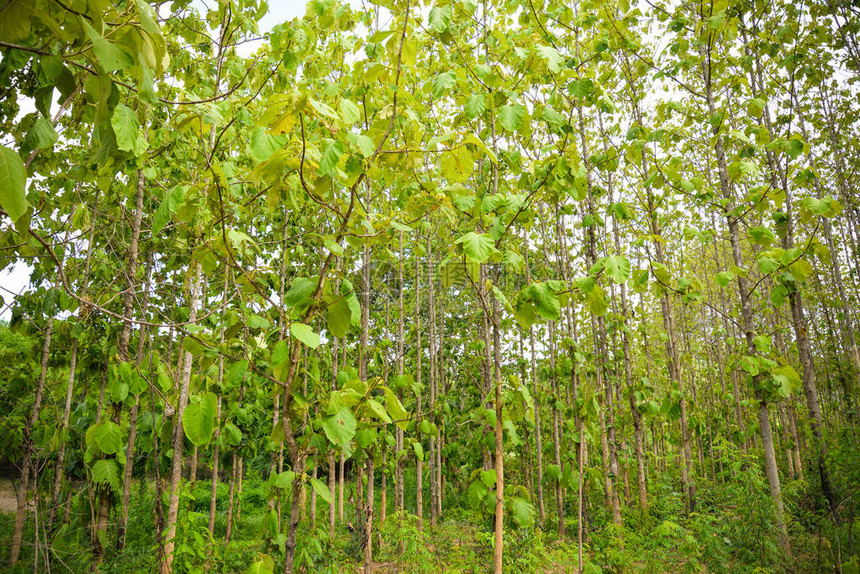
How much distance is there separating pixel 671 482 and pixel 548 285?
33.0 ft

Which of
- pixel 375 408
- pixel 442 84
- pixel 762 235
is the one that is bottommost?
pixel 375 408

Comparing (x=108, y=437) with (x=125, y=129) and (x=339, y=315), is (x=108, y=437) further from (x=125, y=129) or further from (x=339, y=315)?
(x=125, y=129)

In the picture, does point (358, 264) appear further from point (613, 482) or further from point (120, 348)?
point (613, 482)

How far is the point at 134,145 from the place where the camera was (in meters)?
1.07

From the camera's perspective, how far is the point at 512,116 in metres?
1.93

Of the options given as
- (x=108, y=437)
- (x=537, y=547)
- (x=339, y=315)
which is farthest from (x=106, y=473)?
(x=537, y=547)

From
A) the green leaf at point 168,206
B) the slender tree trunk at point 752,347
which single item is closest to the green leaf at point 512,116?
the green leaf at point 168,206

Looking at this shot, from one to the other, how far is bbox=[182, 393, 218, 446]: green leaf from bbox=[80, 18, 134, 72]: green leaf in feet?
3.30

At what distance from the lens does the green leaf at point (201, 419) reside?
1447 millimetres

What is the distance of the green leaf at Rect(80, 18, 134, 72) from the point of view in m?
0.84

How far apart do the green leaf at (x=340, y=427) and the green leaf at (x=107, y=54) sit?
1.09 meters

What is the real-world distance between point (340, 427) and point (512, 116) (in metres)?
1.44

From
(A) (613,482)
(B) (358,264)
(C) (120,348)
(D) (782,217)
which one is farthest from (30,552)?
(D) (782,217)

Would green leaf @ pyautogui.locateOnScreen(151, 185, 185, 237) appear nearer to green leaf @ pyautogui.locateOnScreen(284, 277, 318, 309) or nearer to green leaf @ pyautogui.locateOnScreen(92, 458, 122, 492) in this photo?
green leaf @ pyautogui.locateOnScreen(284, 277, 318, 309)
